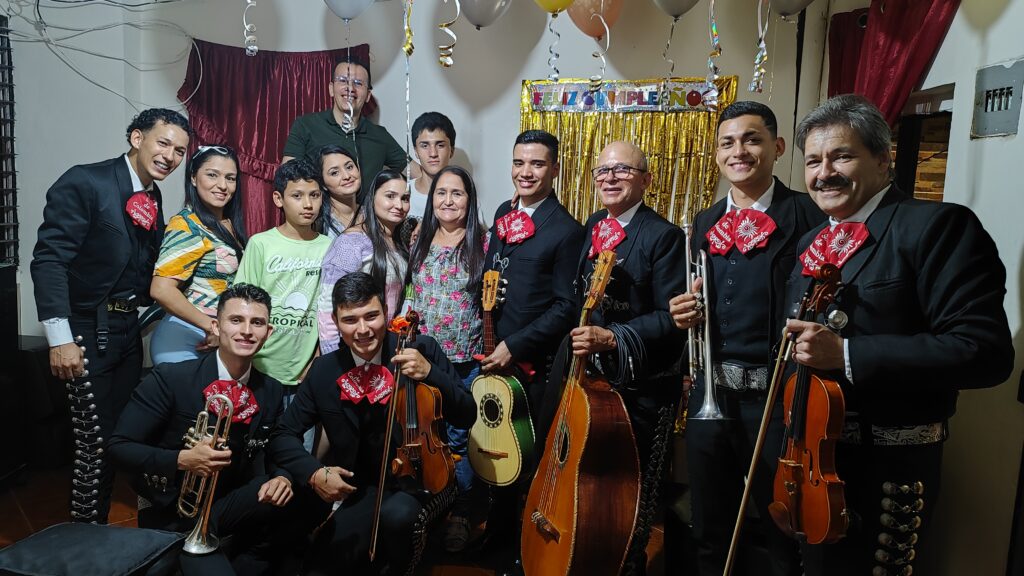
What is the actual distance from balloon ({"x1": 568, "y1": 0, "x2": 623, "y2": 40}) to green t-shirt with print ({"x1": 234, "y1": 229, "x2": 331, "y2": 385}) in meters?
1.82

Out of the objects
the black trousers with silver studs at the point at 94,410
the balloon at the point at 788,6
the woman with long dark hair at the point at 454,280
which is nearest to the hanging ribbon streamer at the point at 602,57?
the balloon at the point at 788,6

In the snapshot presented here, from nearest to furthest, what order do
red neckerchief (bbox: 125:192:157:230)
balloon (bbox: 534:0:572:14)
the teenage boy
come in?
red neckerchief (bbox: 125:192:157:230) < balloon (bbox: 534:0:572:14) < the teenage boy

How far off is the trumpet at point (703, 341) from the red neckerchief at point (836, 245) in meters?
0.45

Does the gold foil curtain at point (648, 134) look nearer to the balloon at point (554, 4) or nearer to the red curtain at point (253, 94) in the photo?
the balloon at point (554, 4)

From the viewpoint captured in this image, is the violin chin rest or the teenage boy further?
the teenage boy

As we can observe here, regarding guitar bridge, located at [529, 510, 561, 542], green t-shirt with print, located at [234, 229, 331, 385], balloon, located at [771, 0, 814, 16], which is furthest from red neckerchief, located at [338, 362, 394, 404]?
balloon, located at [771, 0, 814, 16]

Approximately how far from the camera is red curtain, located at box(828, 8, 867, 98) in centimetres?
347

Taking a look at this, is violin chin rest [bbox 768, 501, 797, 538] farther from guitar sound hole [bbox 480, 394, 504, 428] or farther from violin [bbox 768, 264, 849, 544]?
guitar sound hole [bbox 480, 394, 504, 428]

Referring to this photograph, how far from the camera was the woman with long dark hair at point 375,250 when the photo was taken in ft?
10.3

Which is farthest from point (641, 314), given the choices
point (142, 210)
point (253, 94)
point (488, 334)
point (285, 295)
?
point (253, 94)

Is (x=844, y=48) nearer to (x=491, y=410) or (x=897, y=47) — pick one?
(x=897, y=47)

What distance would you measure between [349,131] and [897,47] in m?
2.72

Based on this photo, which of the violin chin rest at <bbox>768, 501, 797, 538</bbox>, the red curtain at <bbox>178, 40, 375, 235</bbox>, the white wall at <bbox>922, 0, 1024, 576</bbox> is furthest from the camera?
the red curtain at <bbox>178, 40, 375, 235</bbox>

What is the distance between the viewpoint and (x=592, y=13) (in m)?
3.48
